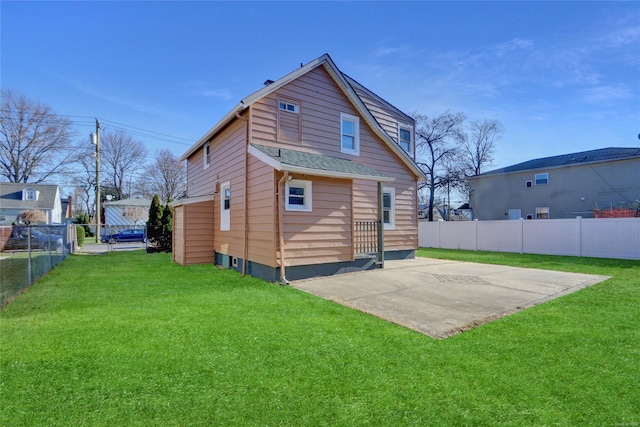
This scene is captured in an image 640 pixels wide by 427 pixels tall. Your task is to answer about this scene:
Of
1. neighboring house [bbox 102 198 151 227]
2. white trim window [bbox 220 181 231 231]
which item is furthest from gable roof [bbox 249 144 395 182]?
neighboring house [bbox 102 198 151 227]

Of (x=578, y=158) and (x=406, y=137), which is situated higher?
(x=578, y=158)

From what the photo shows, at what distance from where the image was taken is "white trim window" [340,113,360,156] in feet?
33.7

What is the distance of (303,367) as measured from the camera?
3.16 m

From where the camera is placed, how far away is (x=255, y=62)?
1277 centimetres

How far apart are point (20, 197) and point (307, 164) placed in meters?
37.6

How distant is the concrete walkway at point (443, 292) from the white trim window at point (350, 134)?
13.6ft

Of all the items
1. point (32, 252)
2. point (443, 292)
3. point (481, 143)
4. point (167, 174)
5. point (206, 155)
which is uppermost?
point (481, 143)

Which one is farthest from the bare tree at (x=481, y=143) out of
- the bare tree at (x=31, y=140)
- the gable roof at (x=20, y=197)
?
the gable roof at (x=20, y=197)

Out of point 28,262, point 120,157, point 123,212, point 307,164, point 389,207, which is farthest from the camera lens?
point 120,157

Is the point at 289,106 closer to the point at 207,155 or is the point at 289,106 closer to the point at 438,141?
the point at 207,155

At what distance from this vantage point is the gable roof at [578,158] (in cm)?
1988

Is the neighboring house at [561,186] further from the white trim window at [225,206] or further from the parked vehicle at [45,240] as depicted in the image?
the parked vehicle at [45,240]

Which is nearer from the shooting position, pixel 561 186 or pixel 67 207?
pixel 561 186

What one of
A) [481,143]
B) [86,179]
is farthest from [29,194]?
[481,143]
